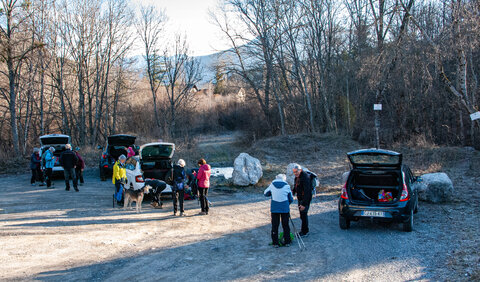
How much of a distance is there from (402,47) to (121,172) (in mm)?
12648

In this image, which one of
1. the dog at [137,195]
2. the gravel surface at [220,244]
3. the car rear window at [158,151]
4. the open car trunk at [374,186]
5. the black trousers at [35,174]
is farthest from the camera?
the black trousers at [35,174]

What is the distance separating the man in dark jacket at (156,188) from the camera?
424 inches

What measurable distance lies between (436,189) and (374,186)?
3.06m

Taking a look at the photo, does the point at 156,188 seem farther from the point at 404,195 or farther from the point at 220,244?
the point at 404,195

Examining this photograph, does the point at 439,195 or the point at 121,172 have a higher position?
the point at 121,172

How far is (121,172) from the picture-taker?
34.8 ft

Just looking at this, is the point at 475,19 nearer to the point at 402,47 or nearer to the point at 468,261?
the point at 402,47

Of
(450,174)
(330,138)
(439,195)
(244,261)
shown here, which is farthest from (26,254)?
(330,138)

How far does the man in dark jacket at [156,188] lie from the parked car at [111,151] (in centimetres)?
571

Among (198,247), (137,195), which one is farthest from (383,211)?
(137,195)

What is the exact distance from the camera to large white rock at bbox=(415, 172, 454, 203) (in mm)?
10680

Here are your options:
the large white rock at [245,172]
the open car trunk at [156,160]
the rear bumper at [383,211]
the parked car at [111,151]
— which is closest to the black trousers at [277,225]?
the rear bumper at [383,211]

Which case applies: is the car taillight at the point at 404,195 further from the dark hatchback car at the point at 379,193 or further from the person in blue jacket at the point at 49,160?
the person in blue jacket at the point at 49,160

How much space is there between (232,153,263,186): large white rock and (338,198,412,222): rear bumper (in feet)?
20.7
